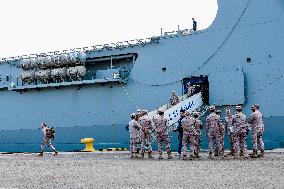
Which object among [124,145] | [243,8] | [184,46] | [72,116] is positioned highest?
[243,8]

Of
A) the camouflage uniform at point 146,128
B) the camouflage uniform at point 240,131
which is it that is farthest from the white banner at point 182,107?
the camouflage uniform at point 240,131

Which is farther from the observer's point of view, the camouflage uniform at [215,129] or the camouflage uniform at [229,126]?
the camouflage uniform at [229,126]

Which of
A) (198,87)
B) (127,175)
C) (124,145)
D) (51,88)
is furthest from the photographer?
(51,88)

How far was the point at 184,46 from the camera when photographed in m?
20.0

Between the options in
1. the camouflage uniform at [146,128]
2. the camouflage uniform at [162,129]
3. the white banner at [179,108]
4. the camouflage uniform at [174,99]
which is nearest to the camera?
the camouflage uniform at [162,129]

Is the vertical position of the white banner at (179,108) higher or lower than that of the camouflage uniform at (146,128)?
higher

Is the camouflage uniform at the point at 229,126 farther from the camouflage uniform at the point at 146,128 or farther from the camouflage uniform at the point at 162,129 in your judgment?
the camouflage uniform at the point at 146,128

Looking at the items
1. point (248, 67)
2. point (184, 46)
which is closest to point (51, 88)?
point (184, 46)

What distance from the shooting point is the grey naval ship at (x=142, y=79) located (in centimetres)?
1794

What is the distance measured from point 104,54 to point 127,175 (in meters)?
15.4

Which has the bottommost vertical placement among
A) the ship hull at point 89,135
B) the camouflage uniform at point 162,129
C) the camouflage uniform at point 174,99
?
the ship hull at point 89,135

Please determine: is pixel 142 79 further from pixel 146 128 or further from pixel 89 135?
pixel 146 128

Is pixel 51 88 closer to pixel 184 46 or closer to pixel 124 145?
pixel 124 145

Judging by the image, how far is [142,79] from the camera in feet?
69.3
